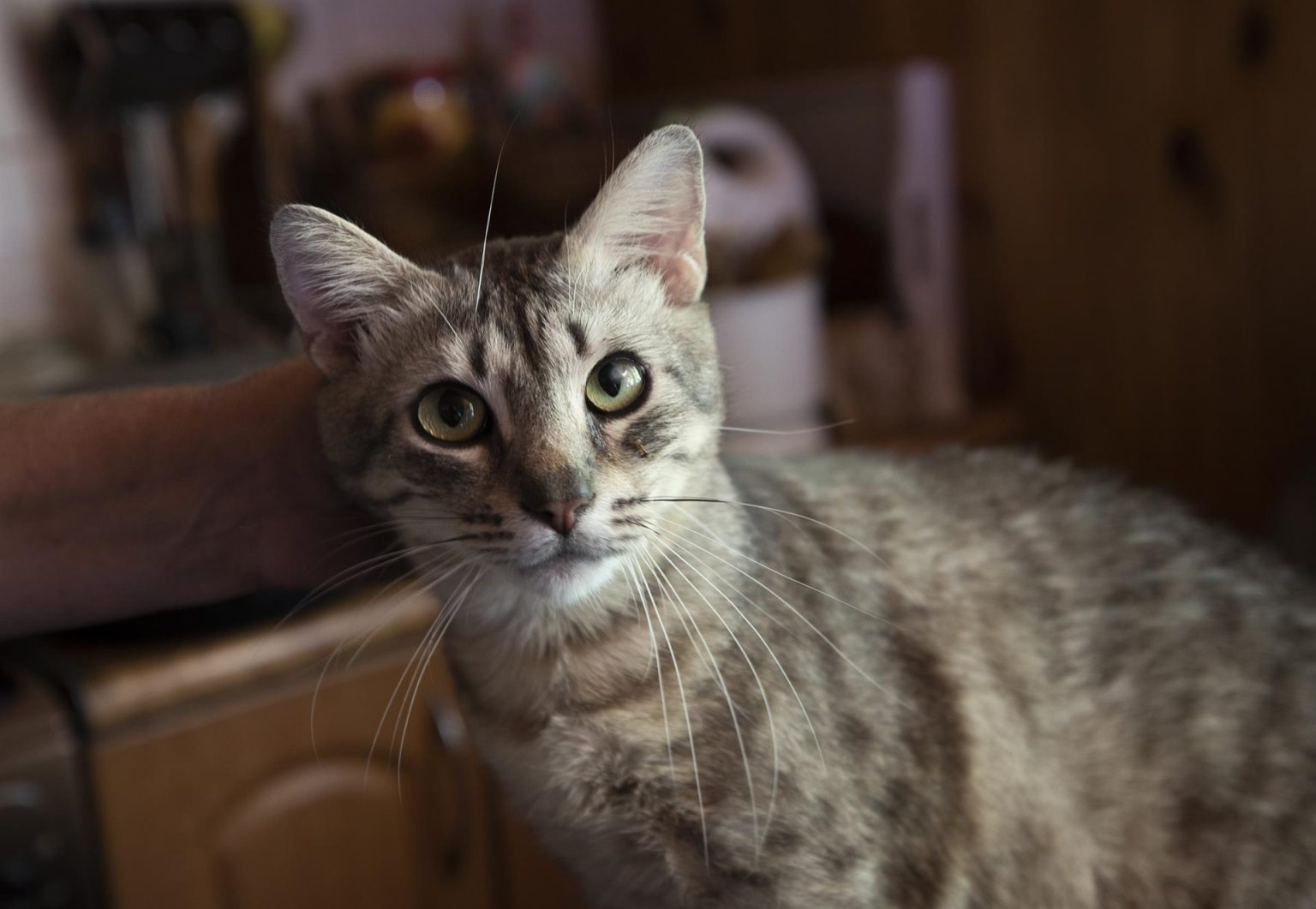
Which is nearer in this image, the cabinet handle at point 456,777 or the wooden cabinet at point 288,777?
the wooden cabinet at point 288,777

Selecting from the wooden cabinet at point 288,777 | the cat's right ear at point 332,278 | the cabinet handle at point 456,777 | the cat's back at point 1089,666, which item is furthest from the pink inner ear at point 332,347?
the cabinet handle at point 456,777

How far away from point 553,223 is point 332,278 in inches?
23.4

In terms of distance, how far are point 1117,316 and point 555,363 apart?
1.37 m

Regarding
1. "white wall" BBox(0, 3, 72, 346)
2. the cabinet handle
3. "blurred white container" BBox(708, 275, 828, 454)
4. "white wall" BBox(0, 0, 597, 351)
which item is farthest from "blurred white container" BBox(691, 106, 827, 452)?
"white wall" BBox(0, 3, 72, 346)

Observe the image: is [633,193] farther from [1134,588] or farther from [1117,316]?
[1117,316]

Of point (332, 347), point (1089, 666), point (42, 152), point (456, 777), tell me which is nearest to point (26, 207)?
point (42, 152)

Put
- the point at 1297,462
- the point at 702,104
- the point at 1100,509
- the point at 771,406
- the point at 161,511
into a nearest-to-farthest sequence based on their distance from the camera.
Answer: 1. the point at 161,511
2. the point at 1100,509
3. the point at 1297,462
4. the point at 771,406
5. the point at 702,104

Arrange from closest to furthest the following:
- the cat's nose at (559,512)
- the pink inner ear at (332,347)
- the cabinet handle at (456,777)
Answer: the cat's nose at (559,512) → the pink inner ear at (332,347) → the cabinet handle at (456,777)

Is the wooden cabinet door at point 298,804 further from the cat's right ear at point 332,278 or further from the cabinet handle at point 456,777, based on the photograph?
the cat's right ear at point 332,278

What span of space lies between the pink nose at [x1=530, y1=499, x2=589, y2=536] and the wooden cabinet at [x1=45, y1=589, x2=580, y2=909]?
2.02 feet

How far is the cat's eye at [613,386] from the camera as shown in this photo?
816 millimetres

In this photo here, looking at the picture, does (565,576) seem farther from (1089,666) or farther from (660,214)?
(1089,666)

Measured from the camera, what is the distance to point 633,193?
82 cm

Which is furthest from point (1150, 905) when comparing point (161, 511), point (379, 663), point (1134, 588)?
point (379, 663)
